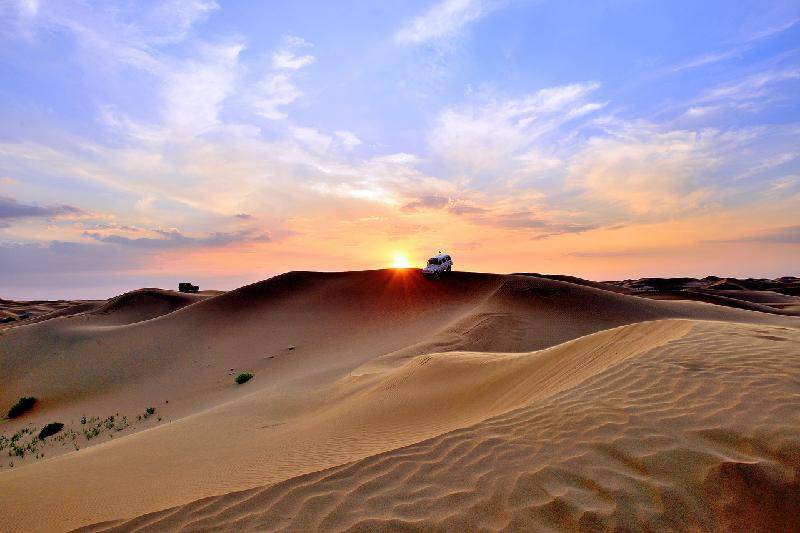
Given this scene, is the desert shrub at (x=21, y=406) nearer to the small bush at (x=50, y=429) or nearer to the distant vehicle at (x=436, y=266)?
the small bush at (x=50, y=429)

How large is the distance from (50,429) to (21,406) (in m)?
6.40

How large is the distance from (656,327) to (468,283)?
72.3 feet

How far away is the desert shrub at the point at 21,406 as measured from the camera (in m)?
19.0

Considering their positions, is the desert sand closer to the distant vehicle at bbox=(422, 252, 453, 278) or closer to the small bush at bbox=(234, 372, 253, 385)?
the small bush at bbox=(234, 372, 253, 385)

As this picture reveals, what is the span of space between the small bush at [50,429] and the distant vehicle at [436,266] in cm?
2258

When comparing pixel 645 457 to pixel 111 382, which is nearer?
pixel 645 457

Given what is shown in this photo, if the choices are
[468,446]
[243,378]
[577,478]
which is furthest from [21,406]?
[577,478]

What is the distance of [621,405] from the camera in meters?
5.30

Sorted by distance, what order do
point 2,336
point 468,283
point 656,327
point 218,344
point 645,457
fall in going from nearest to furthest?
point 645,457
point 656,327
point 218,344
point 2,336
point 468,283

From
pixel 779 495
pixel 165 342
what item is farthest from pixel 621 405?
pixel 165 342

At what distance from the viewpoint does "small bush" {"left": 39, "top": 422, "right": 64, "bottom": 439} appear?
14.9 m

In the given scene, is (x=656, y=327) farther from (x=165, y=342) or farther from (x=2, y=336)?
(x=2, y=336)

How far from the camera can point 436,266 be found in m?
32.2

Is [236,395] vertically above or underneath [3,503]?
underneath
